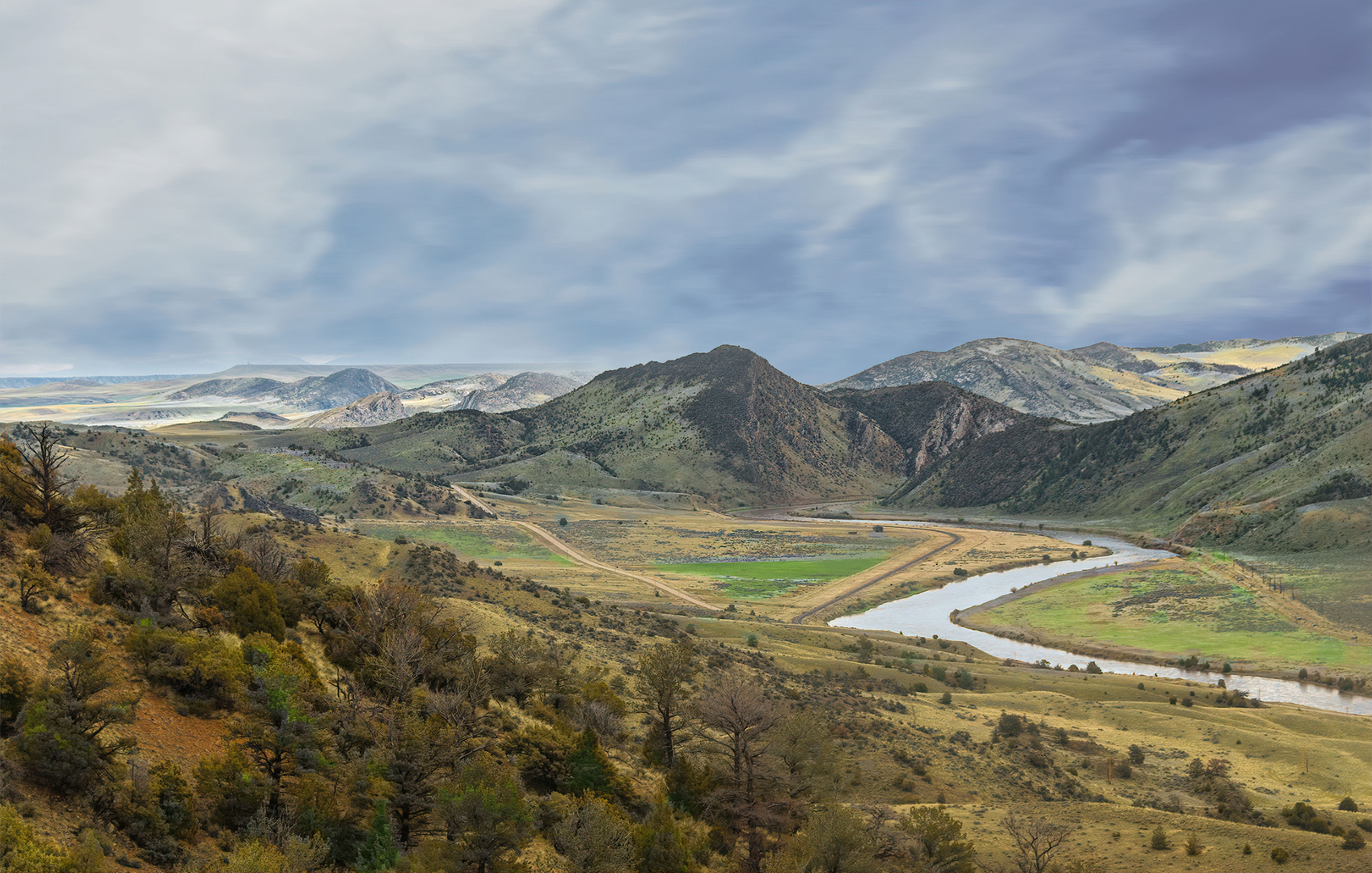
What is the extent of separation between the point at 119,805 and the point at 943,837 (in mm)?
19600

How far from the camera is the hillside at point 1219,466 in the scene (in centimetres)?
8450

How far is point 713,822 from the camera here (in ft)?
74.6

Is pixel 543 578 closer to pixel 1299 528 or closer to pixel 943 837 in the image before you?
pixel 943 837

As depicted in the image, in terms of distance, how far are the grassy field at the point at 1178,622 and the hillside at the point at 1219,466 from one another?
47.5 ft

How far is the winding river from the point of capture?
47.6m

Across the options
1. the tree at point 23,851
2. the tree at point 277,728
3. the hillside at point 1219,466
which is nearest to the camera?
the tree at point 23,851

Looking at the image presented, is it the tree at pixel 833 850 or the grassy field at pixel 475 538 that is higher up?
the tree at pixel 833 850

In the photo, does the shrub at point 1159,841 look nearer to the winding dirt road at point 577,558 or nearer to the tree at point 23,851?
the tree at point 23,851

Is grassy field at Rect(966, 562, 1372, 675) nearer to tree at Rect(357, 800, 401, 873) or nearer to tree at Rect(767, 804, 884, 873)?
tree at Rect(767, 804, 884, 873)

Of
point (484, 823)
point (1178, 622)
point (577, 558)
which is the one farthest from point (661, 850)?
point (577, 558)

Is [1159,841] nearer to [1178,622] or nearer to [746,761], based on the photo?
[746,761]

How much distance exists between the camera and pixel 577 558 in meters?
98.5

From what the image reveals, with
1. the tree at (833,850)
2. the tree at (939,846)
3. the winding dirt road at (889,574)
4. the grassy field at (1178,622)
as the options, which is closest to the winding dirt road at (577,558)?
the winding dirt road at (889,574)

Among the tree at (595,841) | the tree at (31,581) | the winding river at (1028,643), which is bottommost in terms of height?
the winding river at (1028,643)
